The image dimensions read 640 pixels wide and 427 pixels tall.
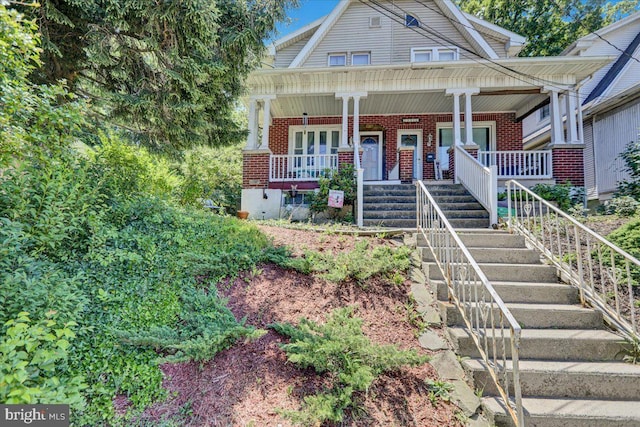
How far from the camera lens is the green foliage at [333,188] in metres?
7.36

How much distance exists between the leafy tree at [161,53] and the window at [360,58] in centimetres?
655

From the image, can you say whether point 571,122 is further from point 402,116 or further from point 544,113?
point 544,113

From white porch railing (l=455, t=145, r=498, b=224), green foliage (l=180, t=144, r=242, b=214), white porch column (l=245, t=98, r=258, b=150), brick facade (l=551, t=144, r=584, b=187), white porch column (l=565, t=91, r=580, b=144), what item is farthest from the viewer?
white porch column (l=245, t=98, r=258, b=150)

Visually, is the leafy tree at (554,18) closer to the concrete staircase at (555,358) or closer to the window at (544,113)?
the window at (544,113)

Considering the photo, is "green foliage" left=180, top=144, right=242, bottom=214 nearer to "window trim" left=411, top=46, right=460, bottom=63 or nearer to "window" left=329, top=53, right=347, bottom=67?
"window" left=329, top=53, right=347, bottom=67

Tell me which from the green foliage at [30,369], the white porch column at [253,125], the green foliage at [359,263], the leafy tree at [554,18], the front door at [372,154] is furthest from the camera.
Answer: the leafy tree at [554,18]

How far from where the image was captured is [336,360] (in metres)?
2.65

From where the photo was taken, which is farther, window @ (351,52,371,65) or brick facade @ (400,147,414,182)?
window @ (351,52,371,65)

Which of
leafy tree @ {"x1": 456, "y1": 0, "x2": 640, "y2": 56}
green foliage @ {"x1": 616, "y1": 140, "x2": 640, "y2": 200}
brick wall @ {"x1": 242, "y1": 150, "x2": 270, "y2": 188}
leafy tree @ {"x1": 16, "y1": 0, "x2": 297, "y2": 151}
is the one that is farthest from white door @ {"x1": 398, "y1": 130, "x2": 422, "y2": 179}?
leafy tree @ {"x1": 456, "y1": 0, "x2": 640, "y2": 56}

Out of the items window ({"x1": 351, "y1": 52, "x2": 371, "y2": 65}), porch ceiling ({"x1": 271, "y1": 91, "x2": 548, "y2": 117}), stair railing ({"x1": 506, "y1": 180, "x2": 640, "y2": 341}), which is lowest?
stair railing ({"x1": 506, "y1": 180, "x2": 640, "y2": 341})

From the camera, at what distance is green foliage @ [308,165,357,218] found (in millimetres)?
7357

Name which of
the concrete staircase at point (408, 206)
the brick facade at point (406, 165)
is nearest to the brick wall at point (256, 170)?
the concrete staircase at point (408, 206)

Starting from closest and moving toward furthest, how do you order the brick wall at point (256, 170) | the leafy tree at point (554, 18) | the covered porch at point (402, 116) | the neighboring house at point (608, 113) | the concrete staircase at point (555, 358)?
the concrete staircase at point (555, 358)
the covered porch at point (402, 116)
the brick wall at point (256, 170)
the neighboring house at point (608, 113)
the leafy tree at point (554, 18)

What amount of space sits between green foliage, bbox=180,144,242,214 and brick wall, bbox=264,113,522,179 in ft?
5.90
